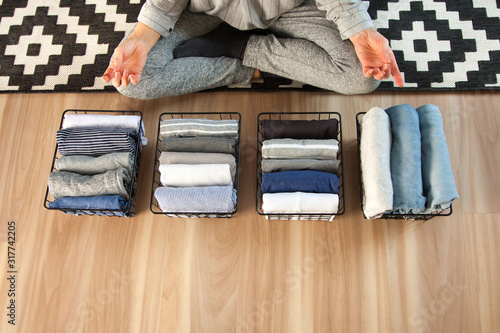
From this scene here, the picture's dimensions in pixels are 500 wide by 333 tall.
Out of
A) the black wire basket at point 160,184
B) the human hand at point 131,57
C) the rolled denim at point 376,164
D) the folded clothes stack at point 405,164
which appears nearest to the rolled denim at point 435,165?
the folded clothes stack at point 405,164

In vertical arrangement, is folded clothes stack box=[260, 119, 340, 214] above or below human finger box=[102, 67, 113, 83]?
below

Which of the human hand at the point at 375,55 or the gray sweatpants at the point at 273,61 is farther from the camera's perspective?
the gray sweatpants at the point at 273,61

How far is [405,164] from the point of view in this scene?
3.53 feet

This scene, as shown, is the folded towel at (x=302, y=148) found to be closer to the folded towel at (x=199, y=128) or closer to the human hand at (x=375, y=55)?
the folded towel at (x=199, y=128)

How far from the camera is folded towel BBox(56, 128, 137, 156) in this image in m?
1.18

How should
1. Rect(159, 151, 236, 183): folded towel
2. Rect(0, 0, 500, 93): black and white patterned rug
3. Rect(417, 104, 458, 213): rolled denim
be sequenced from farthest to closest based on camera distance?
Rect(0, 0, 500, 93): black and white patterned rug
Rect(159, 151, 236, 183): folded towel
Rect(417, 104, 458, 213): rolled denim

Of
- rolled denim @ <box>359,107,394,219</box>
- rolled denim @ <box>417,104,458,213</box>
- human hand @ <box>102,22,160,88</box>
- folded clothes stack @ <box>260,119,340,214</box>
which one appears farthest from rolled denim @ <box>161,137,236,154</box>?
rolled denim @ <box>417,104,458,213</box>

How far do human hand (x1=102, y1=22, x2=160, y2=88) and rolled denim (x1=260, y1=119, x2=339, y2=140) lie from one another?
0.45 m

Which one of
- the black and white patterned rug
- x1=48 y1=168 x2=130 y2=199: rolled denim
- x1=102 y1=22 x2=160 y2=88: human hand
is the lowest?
x1=48 y1=168 x2=130 y2=199: rolled denim

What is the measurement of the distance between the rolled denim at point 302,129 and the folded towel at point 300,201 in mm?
197

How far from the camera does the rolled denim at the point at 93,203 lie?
3.69ft

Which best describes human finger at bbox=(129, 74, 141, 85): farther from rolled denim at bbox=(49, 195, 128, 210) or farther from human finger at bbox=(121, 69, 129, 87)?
rolled denim at bbox=(49, 195, 128, 210)

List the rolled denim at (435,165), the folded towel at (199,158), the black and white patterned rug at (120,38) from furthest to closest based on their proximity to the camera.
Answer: the black and white patterned rug at (120,38) → the folded towel at (199,158) → the rolled denim at (435,165)

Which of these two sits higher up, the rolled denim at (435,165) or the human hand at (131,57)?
the human hand at (131,57)
